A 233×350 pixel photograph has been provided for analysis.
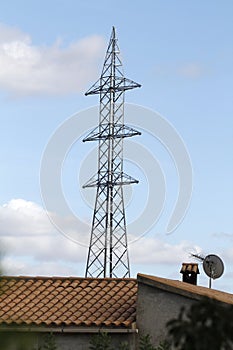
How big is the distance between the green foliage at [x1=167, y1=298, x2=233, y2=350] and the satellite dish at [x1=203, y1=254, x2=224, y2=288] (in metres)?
19.1

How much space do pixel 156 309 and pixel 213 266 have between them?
313 inches

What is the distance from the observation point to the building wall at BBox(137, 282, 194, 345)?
19.7 m

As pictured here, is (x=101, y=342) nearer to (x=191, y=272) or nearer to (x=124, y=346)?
(x=124, y=346)

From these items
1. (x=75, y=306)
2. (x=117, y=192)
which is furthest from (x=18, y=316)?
(x=117, y=192)

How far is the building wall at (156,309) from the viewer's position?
19.7 m

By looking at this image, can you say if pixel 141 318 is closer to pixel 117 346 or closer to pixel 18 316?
pixel 117 346

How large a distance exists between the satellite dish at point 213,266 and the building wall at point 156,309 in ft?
24.9

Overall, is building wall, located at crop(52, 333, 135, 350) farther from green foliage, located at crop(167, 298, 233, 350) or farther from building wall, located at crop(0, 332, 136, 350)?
green foliage, located at crop(167, 298, 233, 350)

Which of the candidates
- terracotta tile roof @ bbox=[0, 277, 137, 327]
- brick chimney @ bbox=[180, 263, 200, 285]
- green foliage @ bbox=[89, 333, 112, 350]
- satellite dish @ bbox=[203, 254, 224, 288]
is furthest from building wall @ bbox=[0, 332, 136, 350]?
satellite dish @ bbox=[203, 254, 224, 288]

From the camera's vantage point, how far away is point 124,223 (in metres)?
36.3

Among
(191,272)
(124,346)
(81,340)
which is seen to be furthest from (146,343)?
(191,272)

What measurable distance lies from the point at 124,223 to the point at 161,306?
16550 mm

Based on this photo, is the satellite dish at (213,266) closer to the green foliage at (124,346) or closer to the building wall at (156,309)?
the building wall at (156,309)

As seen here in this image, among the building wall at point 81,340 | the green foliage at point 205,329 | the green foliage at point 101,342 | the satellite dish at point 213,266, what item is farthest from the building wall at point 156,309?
the green foliage at point 205,329
